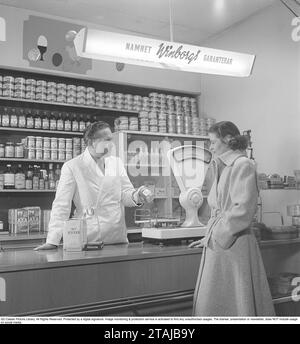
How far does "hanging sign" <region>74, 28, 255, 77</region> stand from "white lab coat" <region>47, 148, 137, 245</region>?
0.47m

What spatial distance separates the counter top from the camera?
1263 mm

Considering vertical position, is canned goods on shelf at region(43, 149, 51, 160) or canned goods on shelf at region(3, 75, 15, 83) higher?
canned goods on shelf at region(3, 75, 15, 83)

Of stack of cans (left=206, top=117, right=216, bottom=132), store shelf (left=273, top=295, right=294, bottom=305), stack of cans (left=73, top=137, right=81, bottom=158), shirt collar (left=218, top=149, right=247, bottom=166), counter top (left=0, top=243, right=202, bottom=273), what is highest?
stack of cans (left=206, top=117, right=216, bottom=132)

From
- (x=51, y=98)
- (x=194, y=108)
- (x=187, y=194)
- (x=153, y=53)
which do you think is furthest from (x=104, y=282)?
(x=194, y=108)

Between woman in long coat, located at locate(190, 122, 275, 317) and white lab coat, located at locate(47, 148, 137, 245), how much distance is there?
67 centimetres

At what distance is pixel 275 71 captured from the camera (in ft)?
8.96

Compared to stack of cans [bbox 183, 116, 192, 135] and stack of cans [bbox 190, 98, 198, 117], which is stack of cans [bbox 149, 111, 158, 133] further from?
stack of cans [bbox 190, 98, 198, 117]

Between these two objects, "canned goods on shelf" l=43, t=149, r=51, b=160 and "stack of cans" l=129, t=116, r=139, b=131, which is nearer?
"canned goods on shelf" l=43, t=149, r=51, b=160

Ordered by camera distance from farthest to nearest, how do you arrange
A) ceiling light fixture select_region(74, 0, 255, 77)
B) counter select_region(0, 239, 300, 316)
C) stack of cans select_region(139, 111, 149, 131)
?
stack of cans select_region(139, 111, 149, 131) < ceiling light fixture select_region(74, 0, 255, 77) < counter select_region(0, 239, 300, 316)

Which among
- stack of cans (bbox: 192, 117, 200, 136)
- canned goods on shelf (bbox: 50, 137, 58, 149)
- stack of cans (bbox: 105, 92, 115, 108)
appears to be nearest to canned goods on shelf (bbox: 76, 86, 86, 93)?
stack of cans (bbox: 105, 92, 115, 108)

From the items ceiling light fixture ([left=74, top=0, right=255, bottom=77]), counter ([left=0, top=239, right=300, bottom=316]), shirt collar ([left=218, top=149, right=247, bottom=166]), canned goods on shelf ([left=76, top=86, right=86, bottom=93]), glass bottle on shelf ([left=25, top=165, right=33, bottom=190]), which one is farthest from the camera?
canned goods on shelf ([left=76, top=86, right=86, bottom=93])

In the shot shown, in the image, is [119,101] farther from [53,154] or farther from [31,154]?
[31,154]

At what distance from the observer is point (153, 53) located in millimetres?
1928

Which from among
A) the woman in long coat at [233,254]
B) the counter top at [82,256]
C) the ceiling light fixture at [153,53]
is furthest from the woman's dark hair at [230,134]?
the ceiling light fixture at [153,53]
